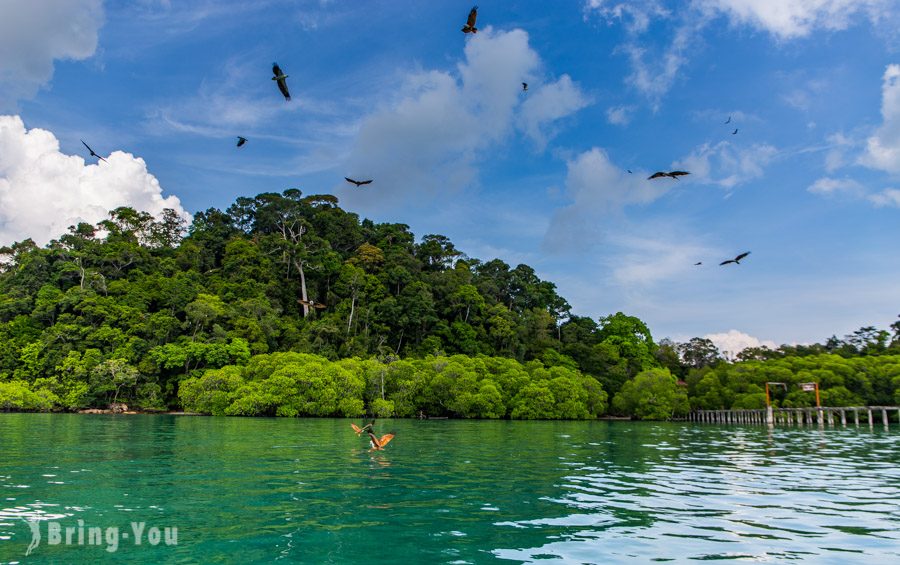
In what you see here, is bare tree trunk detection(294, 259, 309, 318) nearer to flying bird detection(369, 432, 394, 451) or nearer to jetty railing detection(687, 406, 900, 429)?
jetty railing detection(687, 406, 900, 429)

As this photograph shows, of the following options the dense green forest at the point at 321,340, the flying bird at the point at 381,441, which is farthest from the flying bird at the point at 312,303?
the flying bird at the point at 381,441

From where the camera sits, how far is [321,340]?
73000 millimetres

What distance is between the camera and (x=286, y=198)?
335 feet

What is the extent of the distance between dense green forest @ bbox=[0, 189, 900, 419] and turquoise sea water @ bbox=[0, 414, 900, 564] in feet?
134

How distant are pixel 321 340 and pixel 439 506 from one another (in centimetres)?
6262

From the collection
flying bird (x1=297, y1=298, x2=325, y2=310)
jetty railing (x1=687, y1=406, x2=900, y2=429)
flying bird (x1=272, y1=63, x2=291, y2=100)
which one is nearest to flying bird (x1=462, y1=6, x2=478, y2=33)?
flying bird (x1=272, y1=63, x2=291, y2=100)

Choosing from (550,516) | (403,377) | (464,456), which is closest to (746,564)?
(550,516)

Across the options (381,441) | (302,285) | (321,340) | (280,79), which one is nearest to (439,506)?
(280,79)

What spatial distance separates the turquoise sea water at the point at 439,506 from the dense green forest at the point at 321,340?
40.9 m

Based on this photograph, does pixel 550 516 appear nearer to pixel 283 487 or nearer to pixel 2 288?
pixel 283 487

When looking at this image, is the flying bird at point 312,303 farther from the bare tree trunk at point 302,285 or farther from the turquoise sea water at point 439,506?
the turquoise sea water at point 439,506

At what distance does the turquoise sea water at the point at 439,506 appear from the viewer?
29.0 ft

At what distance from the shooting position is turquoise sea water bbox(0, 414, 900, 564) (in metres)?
8.85

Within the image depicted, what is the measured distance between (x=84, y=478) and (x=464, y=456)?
40.1ft
